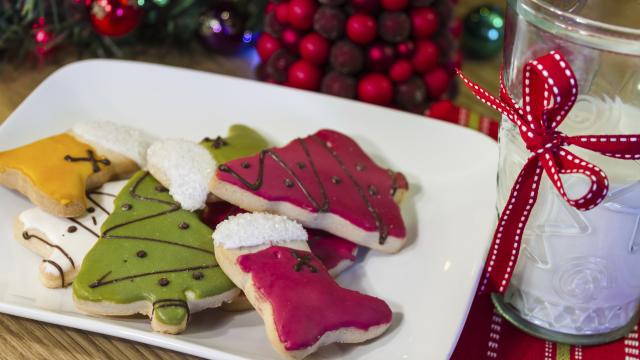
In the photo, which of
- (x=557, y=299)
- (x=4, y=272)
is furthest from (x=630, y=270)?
(x=4, y=272)

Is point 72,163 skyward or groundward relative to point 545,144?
groundward

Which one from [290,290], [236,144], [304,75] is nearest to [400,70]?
[304,75]

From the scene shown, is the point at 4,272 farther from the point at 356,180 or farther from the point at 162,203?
the point at 356,180

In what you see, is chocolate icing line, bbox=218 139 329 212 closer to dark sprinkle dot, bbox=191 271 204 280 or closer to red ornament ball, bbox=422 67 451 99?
dark sprinkle dot, bbox=191 271 204 280

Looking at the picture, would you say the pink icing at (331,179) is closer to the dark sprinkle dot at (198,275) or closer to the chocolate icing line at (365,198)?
the chocolate icing line at (365,198)

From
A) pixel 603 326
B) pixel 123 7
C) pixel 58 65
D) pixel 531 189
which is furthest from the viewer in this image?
pixel 58 65

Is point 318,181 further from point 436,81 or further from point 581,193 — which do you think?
point 436,81

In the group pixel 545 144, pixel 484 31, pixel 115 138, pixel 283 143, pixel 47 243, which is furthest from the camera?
pixel 484 31

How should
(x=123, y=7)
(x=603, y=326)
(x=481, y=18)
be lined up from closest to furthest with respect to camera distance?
(x=603, y=326), (x=123, y=7), (x=481, y=18)
